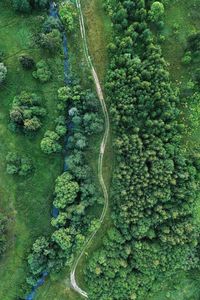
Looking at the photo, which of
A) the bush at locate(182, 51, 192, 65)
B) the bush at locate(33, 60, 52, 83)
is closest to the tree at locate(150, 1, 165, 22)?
the bush at locate(182, 51, 192, 65)

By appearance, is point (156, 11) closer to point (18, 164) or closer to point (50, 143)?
point (50, 143)

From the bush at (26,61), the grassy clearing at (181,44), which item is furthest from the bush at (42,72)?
the grassy clearing at (181,44)

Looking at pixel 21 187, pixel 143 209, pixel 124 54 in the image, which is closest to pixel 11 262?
pixel 21 187

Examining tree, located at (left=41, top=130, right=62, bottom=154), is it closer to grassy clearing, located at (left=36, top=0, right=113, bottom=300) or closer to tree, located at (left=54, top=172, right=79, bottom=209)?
tree, located at (left=54, top=172, right=79, bottom=209)

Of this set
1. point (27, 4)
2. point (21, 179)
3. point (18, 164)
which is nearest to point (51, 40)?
point (27, 4)

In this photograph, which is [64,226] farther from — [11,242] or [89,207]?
[11,242]

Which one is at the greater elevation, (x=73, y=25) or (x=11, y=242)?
(x=73, y=25)
